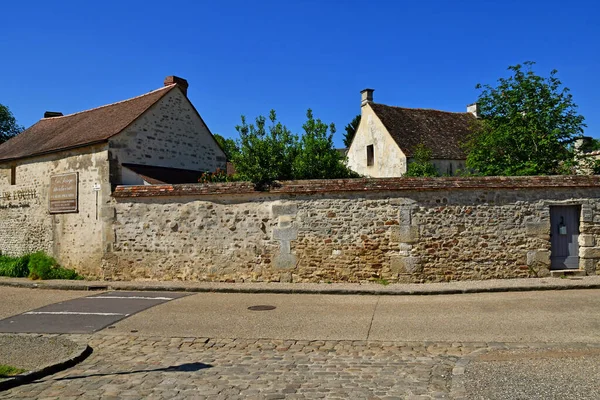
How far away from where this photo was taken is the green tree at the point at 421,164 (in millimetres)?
19531

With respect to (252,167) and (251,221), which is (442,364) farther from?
(252,167)

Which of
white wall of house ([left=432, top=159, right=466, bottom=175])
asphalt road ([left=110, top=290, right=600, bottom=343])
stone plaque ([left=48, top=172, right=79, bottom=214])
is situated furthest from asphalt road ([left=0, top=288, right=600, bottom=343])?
white wall of house ([left=432, top=159, right=466, bottom=175])

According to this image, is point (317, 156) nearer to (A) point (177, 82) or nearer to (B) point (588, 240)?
(A) point (177, 82)

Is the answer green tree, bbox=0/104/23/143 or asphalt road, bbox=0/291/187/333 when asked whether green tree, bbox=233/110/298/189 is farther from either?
green tree, bbox=0/104/23/143

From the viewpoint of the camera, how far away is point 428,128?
24781 mm

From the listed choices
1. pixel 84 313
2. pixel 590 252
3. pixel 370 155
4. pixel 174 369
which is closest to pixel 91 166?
pixel 84 313

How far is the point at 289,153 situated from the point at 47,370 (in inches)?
535

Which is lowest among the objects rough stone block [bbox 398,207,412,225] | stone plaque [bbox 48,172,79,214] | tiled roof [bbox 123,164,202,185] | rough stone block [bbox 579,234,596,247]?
rough stone block [bbox 579,234,596,247]

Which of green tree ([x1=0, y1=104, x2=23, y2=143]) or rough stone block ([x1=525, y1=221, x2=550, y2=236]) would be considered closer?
rough stone block ([x1=525, y1=221, x2=550, y2=236])

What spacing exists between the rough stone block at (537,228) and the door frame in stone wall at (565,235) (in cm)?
31

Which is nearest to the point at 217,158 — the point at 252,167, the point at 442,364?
the point at 252,167

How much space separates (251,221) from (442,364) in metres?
8.05

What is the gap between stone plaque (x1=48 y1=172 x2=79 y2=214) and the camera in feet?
50.2

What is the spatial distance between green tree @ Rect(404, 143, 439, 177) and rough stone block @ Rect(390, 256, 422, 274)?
7945 millimetres
